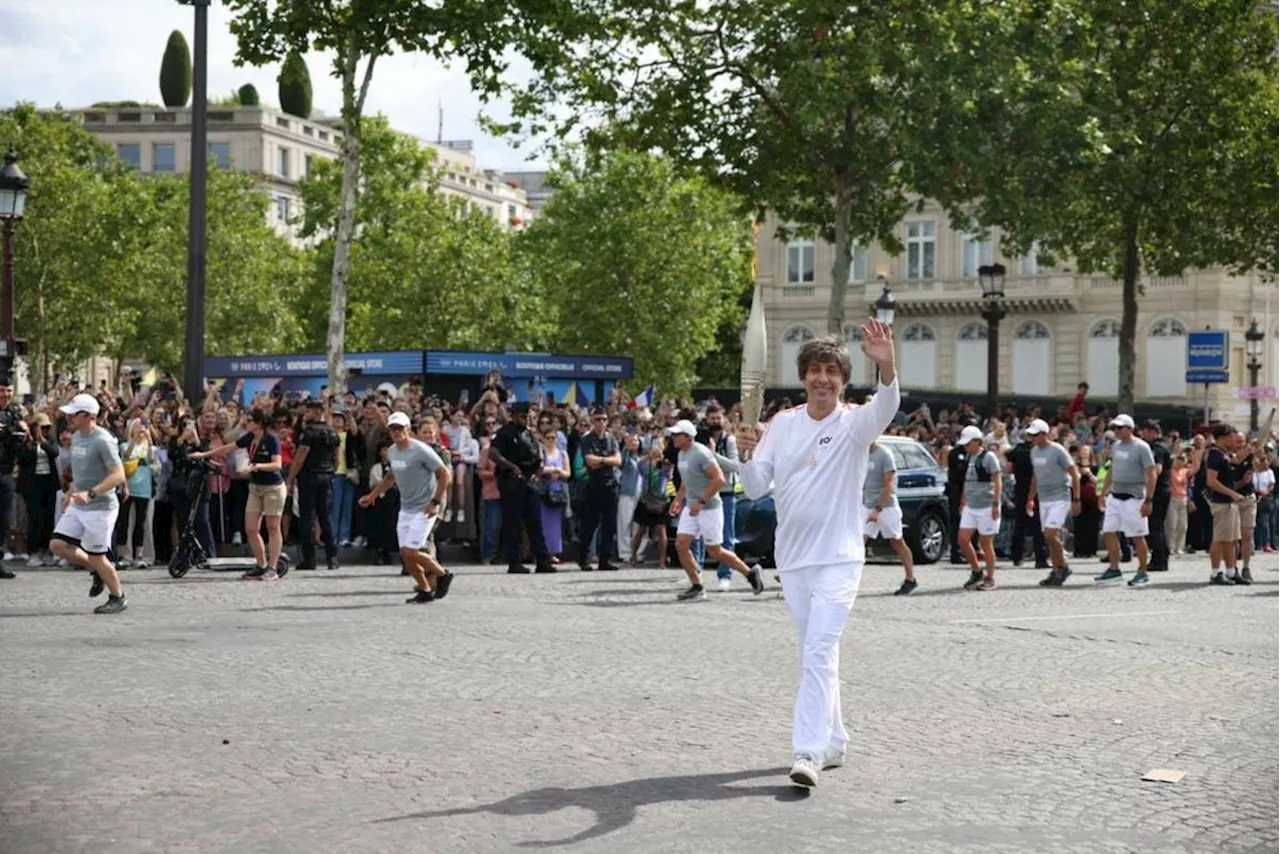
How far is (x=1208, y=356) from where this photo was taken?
34.1 metres

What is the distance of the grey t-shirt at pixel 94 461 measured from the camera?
15.5 m

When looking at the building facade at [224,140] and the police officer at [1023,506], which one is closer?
the police officer at [1023,506]

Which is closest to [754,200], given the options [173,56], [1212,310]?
[1212,310]

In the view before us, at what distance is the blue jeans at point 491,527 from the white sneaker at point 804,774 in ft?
48.6

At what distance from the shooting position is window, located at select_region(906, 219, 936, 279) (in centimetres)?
7381

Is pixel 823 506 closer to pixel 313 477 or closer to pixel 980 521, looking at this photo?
pixel 980 521

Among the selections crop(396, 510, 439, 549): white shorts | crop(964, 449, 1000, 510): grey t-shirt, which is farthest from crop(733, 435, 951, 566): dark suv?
crop(396, 510, 439, 549): white shorts

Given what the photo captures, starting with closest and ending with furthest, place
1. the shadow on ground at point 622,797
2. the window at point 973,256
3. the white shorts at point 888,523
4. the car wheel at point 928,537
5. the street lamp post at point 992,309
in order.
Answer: the shadow on ground at point 622,797
the white shorts at point 888,523
the car wheel at point 928,537
the street lamp post at point 992,309
the window at point 973,256

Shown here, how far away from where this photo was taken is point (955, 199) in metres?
36.0

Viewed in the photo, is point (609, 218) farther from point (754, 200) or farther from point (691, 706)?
point (691, 706)

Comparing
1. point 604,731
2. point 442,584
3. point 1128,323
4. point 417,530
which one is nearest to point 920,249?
point 1128,323

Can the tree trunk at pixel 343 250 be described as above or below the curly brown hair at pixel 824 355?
above

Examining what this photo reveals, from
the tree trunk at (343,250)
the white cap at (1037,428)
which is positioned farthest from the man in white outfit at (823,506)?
the tree trunk at (343,250)

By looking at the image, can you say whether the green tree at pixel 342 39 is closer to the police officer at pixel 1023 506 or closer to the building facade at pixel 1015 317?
the police officer at pixel 1023 506
